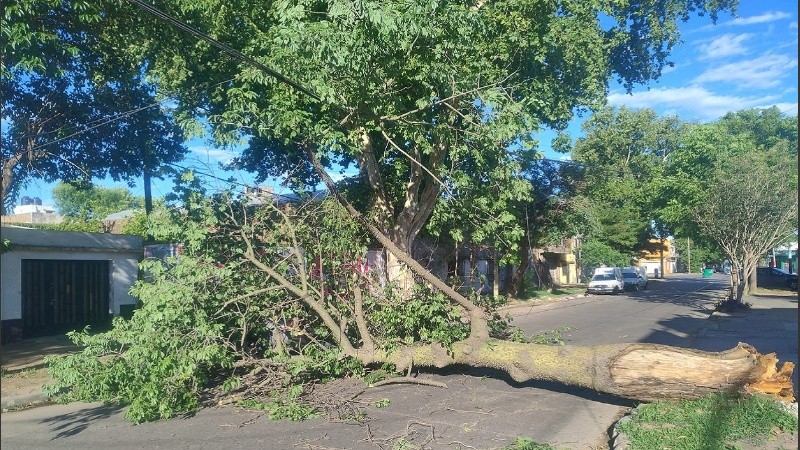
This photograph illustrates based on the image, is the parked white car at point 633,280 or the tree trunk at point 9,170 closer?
the tree trunk at point 9,170

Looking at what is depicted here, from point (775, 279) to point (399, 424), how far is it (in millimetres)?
38724

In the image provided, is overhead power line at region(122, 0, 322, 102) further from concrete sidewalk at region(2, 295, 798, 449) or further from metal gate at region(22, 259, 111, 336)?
metal gate at region(22, 259, 111, 336)

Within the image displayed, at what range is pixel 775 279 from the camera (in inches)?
1523

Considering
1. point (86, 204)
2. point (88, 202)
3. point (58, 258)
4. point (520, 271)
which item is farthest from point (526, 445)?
point (86, 204)

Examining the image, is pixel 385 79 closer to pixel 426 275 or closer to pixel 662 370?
pixel 426 275

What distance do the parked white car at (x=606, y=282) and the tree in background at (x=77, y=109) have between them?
26.5 m

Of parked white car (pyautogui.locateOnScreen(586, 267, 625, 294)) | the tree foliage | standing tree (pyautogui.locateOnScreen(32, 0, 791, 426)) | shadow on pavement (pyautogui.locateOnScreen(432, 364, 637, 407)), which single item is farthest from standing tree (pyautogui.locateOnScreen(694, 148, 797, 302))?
the tree foliage

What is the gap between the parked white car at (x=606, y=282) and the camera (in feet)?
114

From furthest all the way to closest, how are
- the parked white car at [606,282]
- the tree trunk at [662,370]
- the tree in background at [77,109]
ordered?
the parked white car at [606,282] < the tree in background at [77,109] < the tree trunk at [662,370]

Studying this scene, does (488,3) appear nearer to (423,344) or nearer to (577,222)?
(423,344)

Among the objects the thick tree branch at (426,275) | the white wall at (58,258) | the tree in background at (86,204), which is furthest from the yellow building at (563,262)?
the thick tree branch at (426,275)

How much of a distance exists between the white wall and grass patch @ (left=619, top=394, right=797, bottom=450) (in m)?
8.61

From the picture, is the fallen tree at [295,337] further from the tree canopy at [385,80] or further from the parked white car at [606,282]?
the parked white car at [606,282]

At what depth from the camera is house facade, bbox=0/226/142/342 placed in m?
14.7
